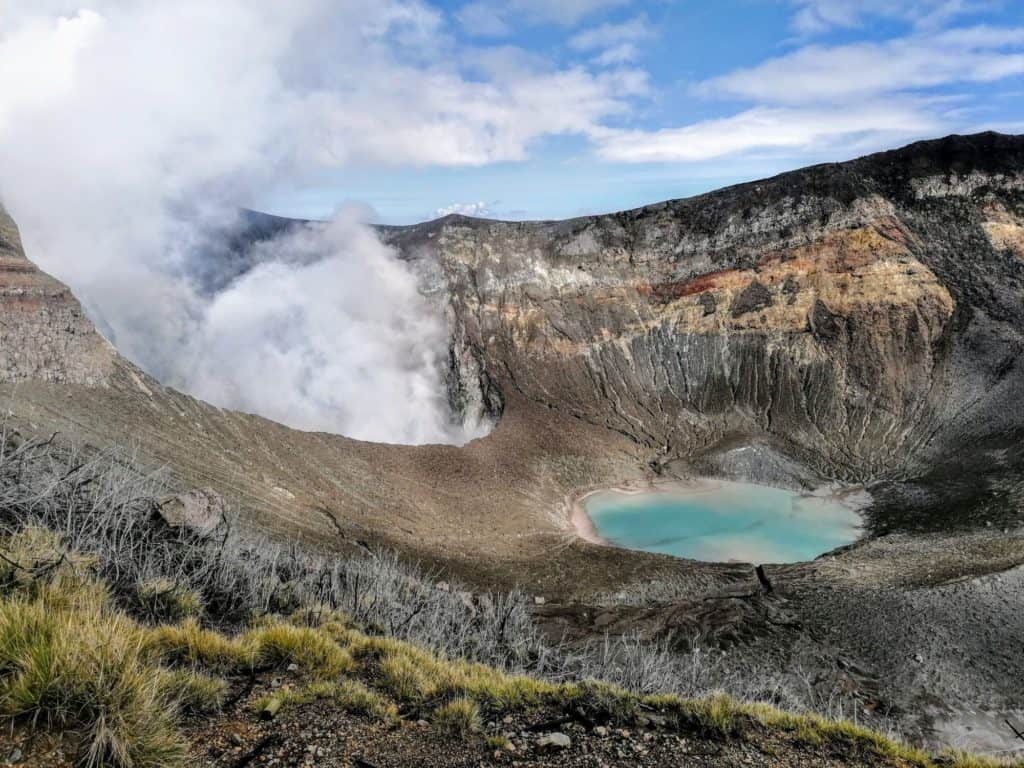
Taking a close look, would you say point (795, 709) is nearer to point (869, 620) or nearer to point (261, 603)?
point (869, 620)

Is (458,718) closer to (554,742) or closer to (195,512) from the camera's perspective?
(554,742)

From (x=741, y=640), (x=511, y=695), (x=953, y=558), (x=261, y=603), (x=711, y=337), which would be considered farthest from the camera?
(x=711, y=337)

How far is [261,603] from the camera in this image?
34.5 ft

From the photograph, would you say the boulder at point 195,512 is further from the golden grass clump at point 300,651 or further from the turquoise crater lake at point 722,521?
the turquoise crater lake at point 722,521

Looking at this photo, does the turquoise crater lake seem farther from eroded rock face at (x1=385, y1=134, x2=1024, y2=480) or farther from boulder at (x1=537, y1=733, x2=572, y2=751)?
boulder at (x1=537, y1=733, x2=572, y2=751)

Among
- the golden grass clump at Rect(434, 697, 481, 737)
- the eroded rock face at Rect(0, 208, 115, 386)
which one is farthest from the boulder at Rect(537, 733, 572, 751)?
the eroded rock face at Rect(0, 208, 115, 386)

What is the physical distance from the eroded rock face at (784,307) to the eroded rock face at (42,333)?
102 feet

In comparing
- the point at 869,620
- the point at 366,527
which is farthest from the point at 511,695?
the point at 366,527

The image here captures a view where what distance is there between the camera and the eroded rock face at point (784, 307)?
155ft

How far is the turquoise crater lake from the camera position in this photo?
114 feet

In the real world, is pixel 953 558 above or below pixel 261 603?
below

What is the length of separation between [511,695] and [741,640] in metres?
16.2

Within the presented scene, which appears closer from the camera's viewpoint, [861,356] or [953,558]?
[953,558]

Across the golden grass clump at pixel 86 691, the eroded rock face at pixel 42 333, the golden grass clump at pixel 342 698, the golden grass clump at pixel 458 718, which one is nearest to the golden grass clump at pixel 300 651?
the golden grass clump at pixel 342 698
